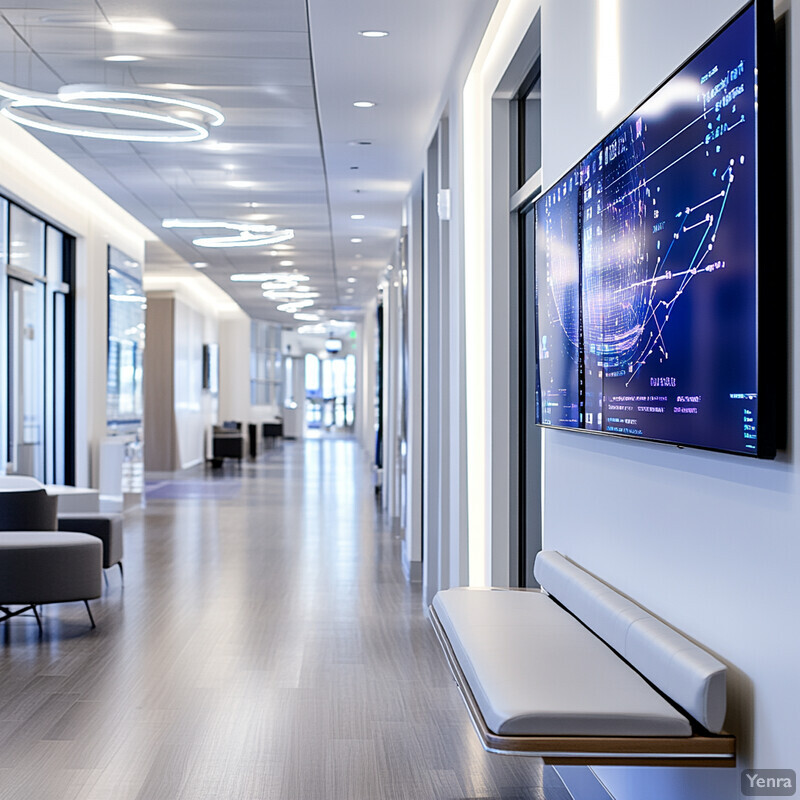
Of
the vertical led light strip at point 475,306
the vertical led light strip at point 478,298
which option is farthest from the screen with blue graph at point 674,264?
the vertical led light strip at point 475,306

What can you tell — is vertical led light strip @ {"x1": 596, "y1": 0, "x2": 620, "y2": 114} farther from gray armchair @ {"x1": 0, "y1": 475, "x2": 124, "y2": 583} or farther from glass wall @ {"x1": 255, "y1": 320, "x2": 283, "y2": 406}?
glass wall @ {"x1": 255, "y1": 320, "x2": 283, "y2": 406}

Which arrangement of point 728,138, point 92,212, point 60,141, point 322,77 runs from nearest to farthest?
point 728,138 < point 322,77 < point 60,141 < point 92,212

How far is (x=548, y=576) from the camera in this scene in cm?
396

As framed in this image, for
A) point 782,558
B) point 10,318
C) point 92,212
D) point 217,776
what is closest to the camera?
point 782,558

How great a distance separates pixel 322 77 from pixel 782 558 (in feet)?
18.0

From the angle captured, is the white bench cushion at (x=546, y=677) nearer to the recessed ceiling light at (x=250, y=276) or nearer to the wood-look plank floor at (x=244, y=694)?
the wood-look plank floor at (x=244, y=694)

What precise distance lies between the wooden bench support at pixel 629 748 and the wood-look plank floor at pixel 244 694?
1770 millimetres

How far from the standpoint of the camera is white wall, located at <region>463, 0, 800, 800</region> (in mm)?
2119

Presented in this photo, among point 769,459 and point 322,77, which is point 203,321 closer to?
point 322,77

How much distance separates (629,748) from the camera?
2.39 meters

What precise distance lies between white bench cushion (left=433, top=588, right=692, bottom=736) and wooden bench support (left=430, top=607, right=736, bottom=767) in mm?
18

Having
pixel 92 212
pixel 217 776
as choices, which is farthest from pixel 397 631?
pixel 92 212

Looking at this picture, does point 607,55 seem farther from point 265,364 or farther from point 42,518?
point 265,364

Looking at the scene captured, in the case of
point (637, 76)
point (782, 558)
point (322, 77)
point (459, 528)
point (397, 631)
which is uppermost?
point (322, 77)
